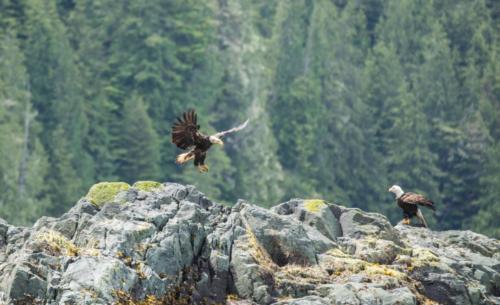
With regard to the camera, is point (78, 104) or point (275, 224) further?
point (78, 104)

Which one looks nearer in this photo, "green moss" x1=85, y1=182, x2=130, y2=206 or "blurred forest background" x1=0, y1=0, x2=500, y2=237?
"green moss" x1=85, y1=182, x2=130, y2=206

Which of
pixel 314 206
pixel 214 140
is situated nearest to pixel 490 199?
pixel 314 206

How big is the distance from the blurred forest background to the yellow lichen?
65.7 metres

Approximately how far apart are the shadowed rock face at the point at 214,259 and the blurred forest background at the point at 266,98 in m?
63.3

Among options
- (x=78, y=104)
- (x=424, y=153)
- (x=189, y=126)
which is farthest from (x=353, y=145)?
(x=189, y=126)

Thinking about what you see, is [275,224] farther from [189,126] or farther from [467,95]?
[467,95]

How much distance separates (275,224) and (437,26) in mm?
95638

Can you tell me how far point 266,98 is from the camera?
12938 cm

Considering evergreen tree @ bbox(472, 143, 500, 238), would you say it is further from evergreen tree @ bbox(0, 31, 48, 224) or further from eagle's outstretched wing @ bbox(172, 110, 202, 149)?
eagle's outstretched wing @ bbox(172, 110, 202, 149)

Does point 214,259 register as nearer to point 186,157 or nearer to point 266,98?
point 186,157

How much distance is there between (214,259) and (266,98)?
89.0 metres

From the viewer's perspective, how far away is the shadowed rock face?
126 ft

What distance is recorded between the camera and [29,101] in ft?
382

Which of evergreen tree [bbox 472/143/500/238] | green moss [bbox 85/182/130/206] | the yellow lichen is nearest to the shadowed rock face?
the yellow lichen
